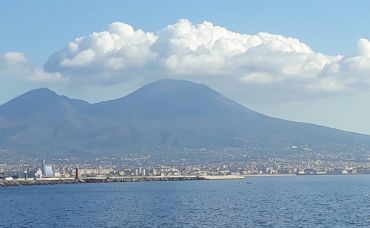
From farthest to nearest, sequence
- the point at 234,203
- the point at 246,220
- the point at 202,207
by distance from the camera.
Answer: the point at 234,203, the point at 202,207, the point at 246,220

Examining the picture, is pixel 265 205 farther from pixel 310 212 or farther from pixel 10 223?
pixel 10 223

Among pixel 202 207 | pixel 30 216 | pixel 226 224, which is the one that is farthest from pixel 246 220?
pixel 30 216

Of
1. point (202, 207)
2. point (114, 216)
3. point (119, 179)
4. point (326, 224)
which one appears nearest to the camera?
point (326, 224)

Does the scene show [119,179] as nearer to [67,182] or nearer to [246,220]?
[67,182]

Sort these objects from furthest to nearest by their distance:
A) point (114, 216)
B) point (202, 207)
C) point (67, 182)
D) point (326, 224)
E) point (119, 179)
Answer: point (119, 179), point (67, 182), point (202, 207), point (114, 216), point (326, 224)

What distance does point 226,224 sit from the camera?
5078 centimetres

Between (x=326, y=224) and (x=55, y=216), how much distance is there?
21794 millimetres

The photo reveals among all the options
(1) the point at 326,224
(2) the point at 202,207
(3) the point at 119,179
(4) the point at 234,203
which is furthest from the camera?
(3) the point at 119,179

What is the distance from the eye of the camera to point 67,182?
162 m

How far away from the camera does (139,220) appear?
54.3 metres

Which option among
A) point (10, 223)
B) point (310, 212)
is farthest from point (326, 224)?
point (10, 223)

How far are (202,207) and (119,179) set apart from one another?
108 meters

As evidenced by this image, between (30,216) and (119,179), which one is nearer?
(30,216)

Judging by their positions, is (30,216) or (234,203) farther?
(234,203)
